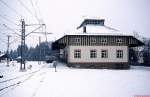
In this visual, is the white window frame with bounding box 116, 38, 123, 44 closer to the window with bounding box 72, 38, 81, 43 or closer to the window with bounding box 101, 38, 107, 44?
the window with bounding box 101, 38, 107, 44

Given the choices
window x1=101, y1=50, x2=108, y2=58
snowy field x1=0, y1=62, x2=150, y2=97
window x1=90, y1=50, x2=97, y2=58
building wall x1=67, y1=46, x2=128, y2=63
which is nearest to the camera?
snowy field x1=0, y1=62, x2=150, y2=97

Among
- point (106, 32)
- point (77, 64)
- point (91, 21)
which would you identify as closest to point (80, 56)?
point (77, 64)

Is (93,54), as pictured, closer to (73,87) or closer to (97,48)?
(97,48)

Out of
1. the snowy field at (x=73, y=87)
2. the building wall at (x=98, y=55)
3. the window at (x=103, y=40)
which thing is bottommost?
the snowy field at (x=73, y=87)

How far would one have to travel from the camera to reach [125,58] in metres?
35.0

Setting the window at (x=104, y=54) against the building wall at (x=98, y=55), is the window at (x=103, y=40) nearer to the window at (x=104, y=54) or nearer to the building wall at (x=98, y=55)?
the building wall at (x=98, y=55)

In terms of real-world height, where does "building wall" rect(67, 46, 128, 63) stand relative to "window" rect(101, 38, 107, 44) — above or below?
below

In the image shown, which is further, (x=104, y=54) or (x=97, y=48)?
(x=104, y=54)

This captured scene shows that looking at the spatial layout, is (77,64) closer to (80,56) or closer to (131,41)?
(80,56)

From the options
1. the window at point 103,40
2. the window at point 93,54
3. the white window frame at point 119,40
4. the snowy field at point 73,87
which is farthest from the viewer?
the white window frame at point 119,40

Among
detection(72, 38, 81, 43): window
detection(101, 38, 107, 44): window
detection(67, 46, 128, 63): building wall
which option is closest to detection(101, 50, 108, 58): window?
detection(67, 46, 128, 63): building wall

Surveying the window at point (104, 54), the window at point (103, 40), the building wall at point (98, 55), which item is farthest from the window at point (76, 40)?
the window at point (104, 54)

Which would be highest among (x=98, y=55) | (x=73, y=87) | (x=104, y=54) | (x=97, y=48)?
(x=97, y=48)

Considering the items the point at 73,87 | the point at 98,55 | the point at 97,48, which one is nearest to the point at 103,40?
the point at 97,48
